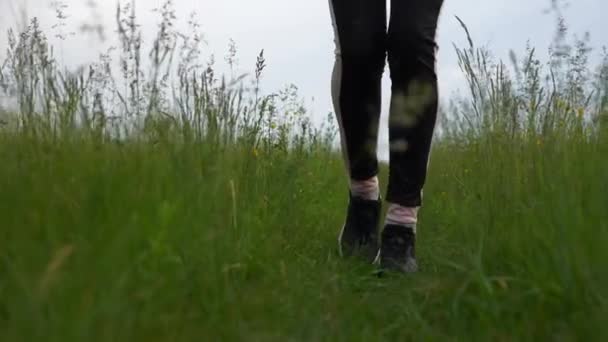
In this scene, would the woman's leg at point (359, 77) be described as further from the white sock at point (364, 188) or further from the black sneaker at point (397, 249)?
the black sneaker at point (397, 249)

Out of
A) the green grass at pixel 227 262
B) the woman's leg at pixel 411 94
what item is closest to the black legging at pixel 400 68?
the woman's leg at pixel 411 94

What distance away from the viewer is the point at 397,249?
7.88 feet

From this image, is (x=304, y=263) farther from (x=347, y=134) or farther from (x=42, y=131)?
(x=42, y=131)

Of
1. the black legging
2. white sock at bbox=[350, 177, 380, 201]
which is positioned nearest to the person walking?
the black legging

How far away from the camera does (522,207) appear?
2.10 m

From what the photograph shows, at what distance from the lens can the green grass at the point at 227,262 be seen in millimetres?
1239

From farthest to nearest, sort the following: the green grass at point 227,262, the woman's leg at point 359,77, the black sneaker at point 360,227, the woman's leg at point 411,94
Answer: the black sneaker at point 360,227 → the woman's leg at point 359,77 → the woman's leg at point 411,94 → the green grass at point 227,262

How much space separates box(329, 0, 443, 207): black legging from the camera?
A: 2.35 metres

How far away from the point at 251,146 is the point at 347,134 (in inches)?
15.2

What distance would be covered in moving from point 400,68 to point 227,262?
93cm

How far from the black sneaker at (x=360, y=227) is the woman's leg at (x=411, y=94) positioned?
0.37m

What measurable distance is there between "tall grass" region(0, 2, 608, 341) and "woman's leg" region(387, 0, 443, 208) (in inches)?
8.6

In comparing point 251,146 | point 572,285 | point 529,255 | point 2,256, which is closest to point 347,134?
point 251,146

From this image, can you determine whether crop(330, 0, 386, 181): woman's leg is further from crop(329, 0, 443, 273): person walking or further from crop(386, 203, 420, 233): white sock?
crop(386, 203, 420, 233): white sock
